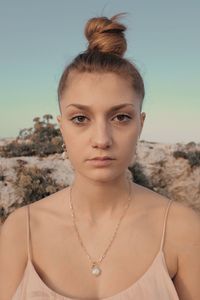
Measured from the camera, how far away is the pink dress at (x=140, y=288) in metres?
1.84

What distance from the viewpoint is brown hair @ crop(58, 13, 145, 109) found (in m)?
1.84

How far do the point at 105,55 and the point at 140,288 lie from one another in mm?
1110

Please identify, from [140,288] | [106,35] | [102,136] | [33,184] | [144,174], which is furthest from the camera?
[144,174]

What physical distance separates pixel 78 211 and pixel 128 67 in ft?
2.61

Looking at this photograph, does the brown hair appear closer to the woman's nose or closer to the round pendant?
the woman's nose

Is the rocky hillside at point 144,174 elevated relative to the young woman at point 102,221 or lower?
lower

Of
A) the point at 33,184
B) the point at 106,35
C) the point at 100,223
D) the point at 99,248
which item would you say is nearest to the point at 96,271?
the point at 99,248

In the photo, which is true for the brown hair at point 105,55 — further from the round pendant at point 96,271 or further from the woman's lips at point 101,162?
the round pendant at point 96,271

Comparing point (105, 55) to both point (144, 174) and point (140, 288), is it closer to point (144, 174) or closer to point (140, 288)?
point (140, 288)

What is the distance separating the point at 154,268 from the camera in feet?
6.26

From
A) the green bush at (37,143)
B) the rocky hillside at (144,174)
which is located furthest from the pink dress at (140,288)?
the green bush at (37,143)

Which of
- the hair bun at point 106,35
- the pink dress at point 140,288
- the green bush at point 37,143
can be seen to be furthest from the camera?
the green bush at point 37,143

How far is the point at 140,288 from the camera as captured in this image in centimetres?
186

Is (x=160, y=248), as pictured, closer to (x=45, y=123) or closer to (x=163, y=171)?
(x=163, y=171)
